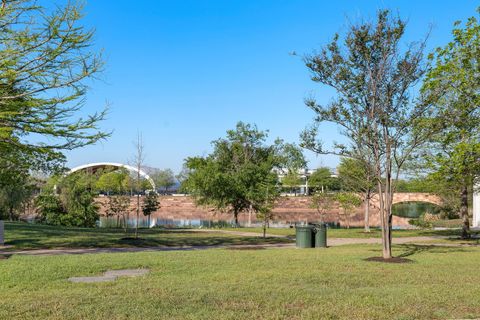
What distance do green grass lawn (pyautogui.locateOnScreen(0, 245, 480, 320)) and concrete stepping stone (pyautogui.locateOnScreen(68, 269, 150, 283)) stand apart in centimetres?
26

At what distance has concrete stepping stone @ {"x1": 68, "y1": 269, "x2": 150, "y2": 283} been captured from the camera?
1037cm

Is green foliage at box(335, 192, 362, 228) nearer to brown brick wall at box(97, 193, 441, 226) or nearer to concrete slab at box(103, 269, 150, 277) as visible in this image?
concrete slab at box(103, 269, 150, 277)

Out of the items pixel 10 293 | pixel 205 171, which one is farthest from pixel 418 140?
pixel 205 171

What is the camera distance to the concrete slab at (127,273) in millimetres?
11078

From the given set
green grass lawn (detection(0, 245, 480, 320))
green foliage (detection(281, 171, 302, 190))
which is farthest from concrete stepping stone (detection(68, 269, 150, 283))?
green foliage (detection(281, 171, 302, 190))

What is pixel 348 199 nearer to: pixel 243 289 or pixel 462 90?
pixel 462 90

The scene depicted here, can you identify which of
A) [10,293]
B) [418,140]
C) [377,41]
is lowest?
[10,293]

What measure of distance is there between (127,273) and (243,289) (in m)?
3.41

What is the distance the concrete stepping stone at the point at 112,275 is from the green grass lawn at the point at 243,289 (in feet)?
0.86

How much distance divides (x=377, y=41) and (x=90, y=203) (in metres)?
27.1

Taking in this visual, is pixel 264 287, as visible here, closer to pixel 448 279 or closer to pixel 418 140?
pixel 448 279

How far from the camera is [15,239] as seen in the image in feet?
68.0

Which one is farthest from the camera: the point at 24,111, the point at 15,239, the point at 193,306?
the point at 15,239

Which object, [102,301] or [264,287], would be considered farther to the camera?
[264,287]
